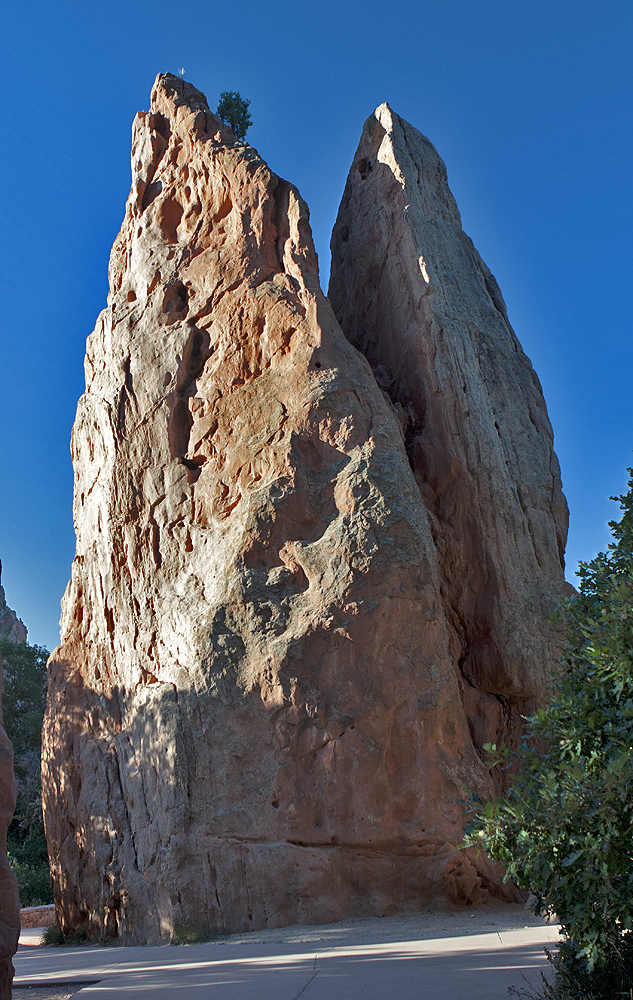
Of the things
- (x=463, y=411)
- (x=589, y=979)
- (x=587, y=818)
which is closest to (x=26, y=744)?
(x=463, y=411)

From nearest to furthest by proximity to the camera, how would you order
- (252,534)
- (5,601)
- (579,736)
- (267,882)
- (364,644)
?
(579,736) → (267,882) → (364,644) → (252,534) → (5,601)

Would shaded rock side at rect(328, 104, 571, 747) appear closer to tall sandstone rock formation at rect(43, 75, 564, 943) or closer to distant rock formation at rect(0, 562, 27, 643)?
tall sandstone rock formation at rect(43, 75, 564, 943)

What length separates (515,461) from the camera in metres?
16.6

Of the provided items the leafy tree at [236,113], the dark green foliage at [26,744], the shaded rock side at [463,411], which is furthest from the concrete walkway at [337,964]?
the leafy tree at [236,113]

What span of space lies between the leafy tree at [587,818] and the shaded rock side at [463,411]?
8831 millimetres

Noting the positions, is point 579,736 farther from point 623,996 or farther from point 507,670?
point 507,670

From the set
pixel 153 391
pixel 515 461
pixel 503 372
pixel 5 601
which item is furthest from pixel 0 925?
pixel 5 601

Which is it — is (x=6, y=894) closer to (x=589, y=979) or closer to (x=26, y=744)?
(x=589, y=979)

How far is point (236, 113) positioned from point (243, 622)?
1913cm

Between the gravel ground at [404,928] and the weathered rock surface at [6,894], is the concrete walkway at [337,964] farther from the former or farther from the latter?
the weathered rock surface at [6,894]

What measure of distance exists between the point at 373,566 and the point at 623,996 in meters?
8.00

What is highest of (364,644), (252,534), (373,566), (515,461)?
(515,461)

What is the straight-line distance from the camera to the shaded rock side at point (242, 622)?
464 inches

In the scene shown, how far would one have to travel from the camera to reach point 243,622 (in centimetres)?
1294
